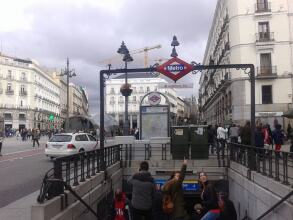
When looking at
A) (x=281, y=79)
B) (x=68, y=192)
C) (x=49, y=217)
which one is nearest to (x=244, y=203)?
(x=68, y=192)

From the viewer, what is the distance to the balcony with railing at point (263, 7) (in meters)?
45.7

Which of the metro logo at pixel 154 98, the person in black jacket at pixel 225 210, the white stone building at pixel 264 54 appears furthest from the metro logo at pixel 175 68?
the white stone building at pixel 264 54

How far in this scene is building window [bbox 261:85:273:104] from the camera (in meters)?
45.2

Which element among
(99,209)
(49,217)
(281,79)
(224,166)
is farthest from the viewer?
(281,79)

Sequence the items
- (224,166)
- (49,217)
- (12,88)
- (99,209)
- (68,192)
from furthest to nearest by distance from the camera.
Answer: (12,88)
(224,166)
(99,209)
(68,192)
(49,217)

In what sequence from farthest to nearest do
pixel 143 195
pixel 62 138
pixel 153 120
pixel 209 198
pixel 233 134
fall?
pixel 62 138
pixel 153 120
pixel 233 134
pixel 209 198
pixel 143 195

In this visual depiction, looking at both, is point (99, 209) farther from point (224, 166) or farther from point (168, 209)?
point (224, 166)

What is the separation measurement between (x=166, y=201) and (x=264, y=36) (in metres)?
39.6

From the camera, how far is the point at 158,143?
1869 cm

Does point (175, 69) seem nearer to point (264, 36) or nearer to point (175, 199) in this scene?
point (175, 199)

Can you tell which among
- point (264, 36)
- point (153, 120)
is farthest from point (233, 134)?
point (264, 36)

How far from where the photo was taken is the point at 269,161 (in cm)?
1045

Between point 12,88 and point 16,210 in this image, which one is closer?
point 16,210

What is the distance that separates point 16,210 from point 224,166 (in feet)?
32.2
